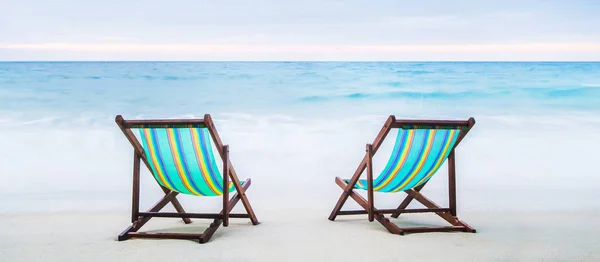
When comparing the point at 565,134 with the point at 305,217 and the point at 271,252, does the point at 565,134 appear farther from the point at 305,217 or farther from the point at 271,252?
the point at 271,252

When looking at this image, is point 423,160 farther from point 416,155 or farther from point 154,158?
point 154,158

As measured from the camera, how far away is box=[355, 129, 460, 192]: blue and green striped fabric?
10.1ft

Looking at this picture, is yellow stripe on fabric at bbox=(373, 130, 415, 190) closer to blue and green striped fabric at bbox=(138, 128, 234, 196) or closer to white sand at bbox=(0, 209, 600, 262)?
white sand at bbox=(0, 209, 600, 262)

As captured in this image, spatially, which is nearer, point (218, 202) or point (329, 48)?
point (218, 202)

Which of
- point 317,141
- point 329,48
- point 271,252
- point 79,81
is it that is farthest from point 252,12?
point 271,252

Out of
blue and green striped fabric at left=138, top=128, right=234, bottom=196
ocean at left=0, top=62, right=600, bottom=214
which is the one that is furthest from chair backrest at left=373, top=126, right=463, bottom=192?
blue and green striped fabric at left=138, top=128, right=234, bottom=196

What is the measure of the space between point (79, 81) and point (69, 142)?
12222mm

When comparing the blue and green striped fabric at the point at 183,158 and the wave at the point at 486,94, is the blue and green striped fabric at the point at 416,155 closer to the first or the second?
the blue and green striped fabric at the point at 183,158

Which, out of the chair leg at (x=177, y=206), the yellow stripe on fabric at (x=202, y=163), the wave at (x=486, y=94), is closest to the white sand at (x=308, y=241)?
the chair leg at (x=177, y=206)

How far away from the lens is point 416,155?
3119 millimetres

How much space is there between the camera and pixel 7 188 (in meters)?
4.68

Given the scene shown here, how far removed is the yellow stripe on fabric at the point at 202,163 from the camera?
297 centimetres

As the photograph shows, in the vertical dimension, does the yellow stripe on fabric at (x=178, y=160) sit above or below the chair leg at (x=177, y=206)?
above

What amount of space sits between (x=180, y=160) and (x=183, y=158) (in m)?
0.02
